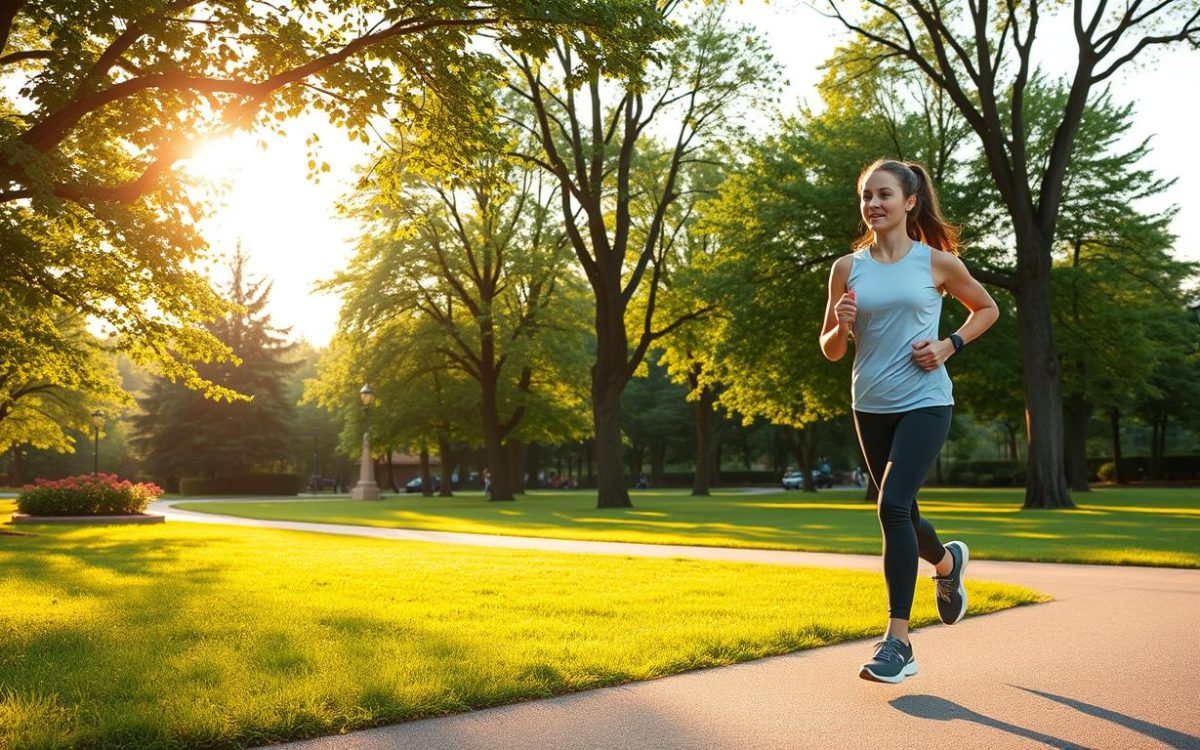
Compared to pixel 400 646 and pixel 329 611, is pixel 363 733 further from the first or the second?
pixel 329 611

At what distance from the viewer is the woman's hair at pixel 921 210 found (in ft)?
16.1

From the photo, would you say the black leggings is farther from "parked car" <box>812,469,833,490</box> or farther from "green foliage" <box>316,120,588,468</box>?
"parked car" <box>812,469,833,490</box>

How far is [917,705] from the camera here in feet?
13.4

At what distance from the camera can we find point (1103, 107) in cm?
3278

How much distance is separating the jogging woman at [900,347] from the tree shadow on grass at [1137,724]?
25.1 inches

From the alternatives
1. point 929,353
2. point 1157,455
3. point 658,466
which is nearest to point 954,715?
point 929,353

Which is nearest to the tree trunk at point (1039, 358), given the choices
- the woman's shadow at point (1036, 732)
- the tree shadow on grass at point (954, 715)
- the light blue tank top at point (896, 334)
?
the light blue tank top at point (896, 334)

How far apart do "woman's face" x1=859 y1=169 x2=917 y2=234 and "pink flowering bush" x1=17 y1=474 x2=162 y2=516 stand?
21878 mm

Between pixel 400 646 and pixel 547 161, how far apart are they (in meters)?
23.0

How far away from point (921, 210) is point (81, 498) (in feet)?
72.2

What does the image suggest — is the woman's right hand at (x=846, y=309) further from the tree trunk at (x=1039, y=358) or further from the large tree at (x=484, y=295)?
the large tree at (x=484, y=295)

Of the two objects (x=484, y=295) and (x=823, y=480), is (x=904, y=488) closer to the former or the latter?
(x=484, y=295)

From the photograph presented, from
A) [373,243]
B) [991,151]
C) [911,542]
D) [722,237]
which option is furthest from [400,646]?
[373,243]

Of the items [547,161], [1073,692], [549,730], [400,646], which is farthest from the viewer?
[547,161]
